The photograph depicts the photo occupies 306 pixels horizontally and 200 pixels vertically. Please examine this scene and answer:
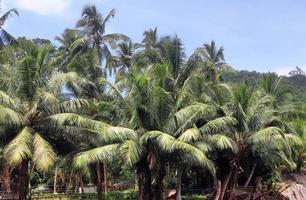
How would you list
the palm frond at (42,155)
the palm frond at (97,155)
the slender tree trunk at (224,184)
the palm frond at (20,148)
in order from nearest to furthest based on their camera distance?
the palm frond at (20,148), the palm frond at (42,155), the palm frond at (97,155), the slender tree trunk at (224,184)

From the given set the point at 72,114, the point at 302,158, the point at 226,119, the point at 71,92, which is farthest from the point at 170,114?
the point at 302,158

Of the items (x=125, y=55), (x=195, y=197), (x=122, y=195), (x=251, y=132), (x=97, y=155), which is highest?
(x=125, y=55)

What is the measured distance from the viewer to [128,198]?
26.3m

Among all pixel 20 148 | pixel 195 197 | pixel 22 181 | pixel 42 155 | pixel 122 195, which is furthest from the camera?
pixel 122 195

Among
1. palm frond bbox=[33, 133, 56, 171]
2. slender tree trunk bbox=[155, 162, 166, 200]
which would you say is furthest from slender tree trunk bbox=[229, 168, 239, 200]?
palm frond bbox=[33, 133, 56, 171]

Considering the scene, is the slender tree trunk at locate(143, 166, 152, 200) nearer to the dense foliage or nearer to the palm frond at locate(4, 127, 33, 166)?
the dense foliage

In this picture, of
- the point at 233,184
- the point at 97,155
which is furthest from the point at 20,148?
the point at 233,184

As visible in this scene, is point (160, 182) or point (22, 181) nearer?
point (22, 181)

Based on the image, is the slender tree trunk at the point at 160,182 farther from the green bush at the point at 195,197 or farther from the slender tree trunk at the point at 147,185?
the green bush at the point at 195,197

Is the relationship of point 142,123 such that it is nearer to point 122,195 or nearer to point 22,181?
point 22,181

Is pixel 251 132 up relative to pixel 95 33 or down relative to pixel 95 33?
down

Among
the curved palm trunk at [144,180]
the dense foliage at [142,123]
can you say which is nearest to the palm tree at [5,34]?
the dense foliage at [142,123]

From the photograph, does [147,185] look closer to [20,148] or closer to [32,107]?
[32,107]

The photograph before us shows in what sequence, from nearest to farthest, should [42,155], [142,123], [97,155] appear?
[42,155], [97,155], [142,123]
